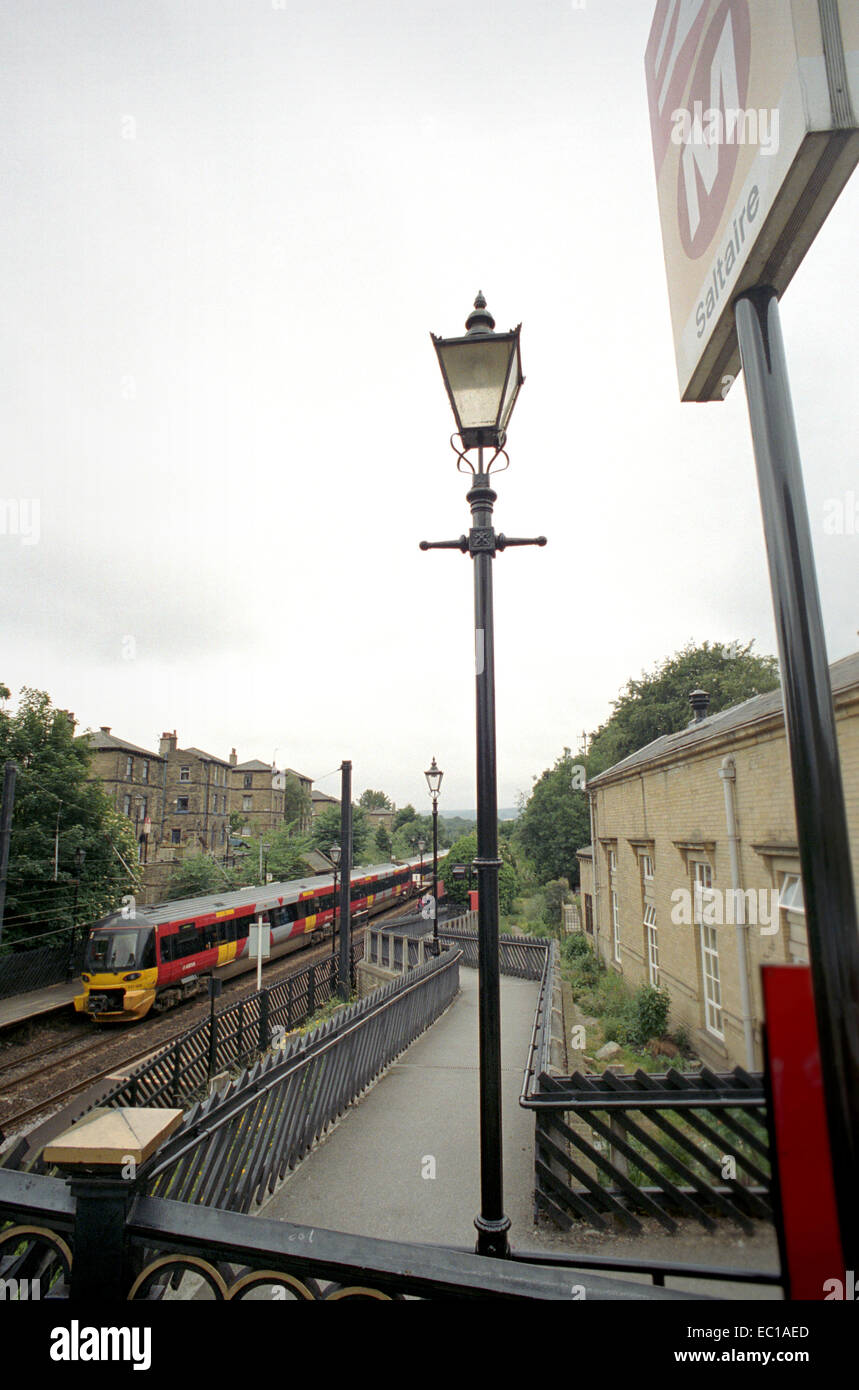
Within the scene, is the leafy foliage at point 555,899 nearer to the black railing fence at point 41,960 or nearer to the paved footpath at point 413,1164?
the paved footpath at point 413,1164

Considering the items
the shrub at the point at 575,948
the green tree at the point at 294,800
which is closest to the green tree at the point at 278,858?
the green tree at the point at 294,800

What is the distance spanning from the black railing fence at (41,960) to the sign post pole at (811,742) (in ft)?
55.3

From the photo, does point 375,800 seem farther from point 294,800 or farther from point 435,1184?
point 435,1184

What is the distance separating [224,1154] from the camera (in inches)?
146

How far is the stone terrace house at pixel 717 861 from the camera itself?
715 mm

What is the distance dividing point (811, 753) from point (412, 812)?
78.2 m

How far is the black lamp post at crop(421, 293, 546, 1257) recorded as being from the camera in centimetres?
170

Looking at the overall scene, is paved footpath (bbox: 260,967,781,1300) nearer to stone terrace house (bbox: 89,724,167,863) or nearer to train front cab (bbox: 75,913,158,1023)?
train front cab (bbox: 75,913,158,1023)

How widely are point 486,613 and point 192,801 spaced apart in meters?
38.2

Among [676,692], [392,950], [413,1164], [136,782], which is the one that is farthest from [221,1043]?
[136,782]

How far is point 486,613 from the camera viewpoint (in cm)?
203

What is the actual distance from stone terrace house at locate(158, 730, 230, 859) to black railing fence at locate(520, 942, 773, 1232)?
114 ft
